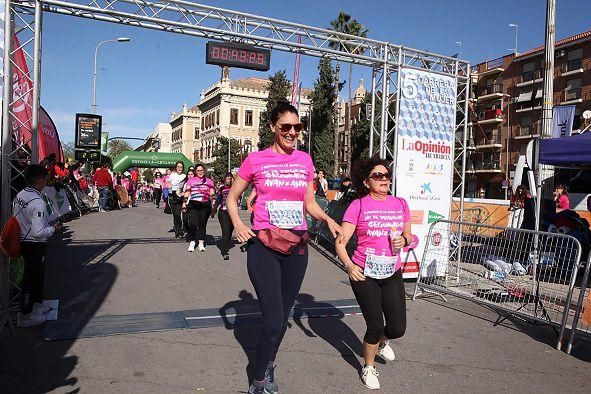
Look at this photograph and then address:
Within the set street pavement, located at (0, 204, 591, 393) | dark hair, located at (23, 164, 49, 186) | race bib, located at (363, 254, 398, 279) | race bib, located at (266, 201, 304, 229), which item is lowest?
street pavement, located at (0, 204, 591, 393)

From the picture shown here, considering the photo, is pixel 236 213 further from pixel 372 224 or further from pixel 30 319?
pixel 30 319

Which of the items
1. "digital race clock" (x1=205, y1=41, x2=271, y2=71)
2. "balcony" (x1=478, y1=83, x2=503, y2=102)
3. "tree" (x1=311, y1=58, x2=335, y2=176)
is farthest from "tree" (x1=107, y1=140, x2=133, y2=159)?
"digital race clock" (x1=205, y1=41, x2=271, y2=71)

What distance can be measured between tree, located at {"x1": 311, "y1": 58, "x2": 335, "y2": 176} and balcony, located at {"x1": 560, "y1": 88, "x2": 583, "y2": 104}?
74.3 ft

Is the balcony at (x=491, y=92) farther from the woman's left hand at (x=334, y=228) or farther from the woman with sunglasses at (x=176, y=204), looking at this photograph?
the woman's left hand at (x=334, y=228)

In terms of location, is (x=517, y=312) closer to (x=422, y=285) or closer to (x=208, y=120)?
(x=422, y=285)

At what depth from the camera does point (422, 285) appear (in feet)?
22.8

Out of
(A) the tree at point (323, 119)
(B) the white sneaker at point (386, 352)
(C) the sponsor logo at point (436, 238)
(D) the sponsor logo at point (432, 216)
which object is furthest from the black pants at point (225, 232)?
(A) the tree at point (323, 119)

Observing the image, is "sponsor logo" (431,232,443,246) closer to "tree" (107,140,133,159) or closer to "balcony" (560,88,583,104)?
"balcony" (560,88,583,104)

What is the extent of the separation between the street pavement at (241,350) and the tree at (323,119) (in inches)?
1625

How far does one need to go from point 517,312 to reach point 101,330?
186 inches

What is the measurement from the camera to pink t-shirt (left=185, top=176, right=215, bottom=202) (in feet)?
35.2

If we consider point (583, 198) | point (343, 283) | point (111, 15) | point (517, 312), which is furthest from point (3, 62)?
point (583, 198)

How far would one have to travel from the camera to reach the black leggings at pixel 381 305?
382 cm

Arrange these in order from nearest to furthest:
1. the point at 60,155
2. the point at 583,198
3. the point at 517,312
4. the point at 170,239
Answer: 1. the point at 517,312
2. the point at 170,239
3. the point at 583,198
4. the point at 60,155
